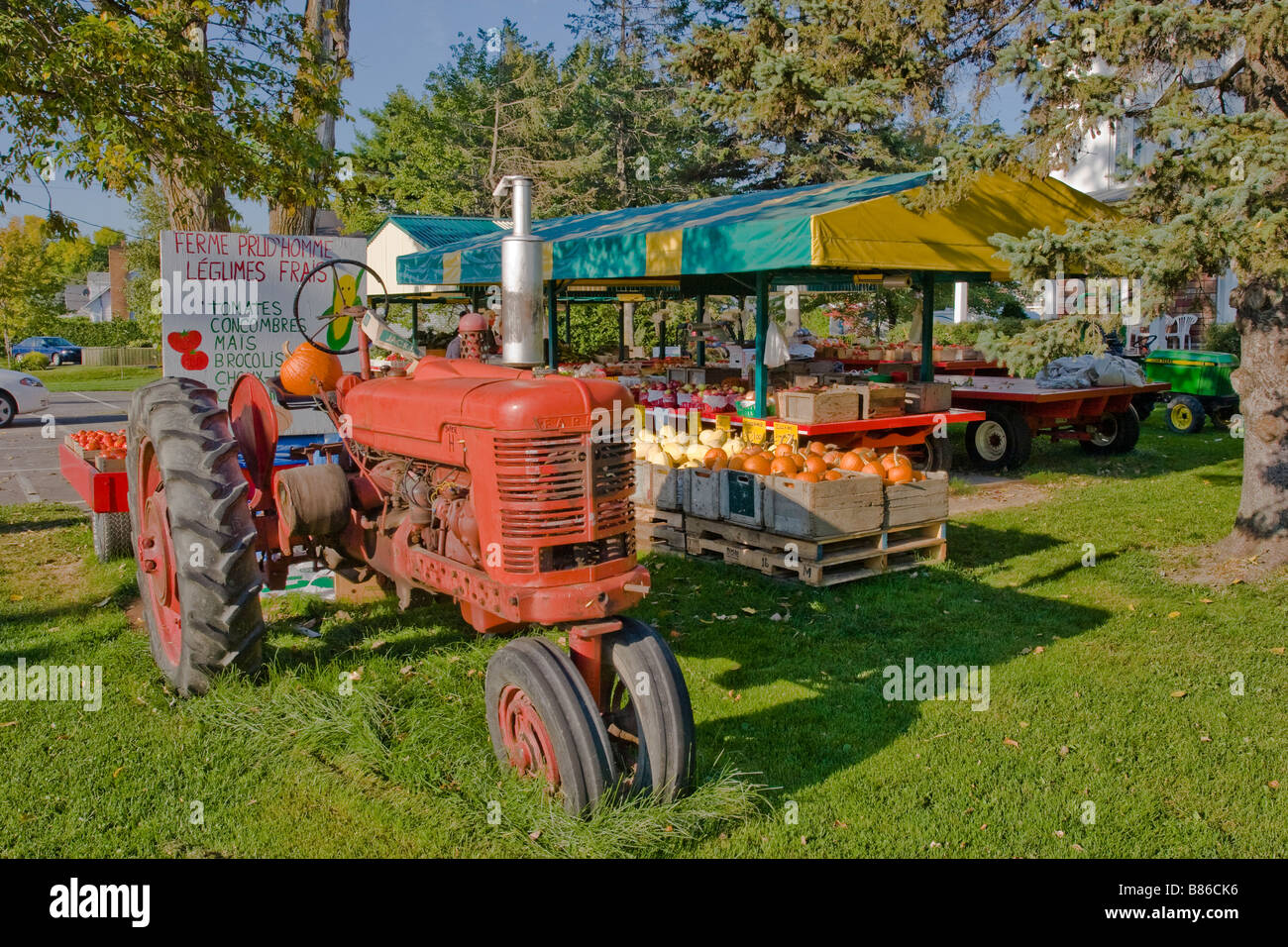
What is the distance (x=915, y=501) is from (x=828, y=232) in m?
2.98

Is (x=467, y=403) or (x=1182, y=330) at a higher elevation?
(x=1182, y=330)

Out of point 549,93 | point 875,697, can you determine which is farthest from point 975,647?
point 549,93

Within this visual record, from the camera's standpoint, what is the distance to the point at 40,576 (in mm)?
7504

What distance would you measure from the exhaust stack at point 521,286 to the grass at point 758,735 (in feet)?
5.47

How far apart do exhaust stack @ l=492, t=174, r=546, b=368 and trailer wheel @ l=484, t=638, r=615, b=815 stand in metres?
1.12

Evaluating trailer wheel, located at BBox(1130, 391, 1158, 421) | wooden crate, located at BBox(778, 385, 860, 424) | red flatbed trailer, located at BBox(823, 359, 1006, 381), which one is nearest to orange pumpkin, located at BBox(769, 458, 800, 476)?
wooden crate, located at BBox(778, 385, 860, 424)

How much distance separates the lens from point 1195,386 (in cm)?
1596

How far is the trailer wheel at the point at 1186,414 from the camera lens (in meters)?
15.9

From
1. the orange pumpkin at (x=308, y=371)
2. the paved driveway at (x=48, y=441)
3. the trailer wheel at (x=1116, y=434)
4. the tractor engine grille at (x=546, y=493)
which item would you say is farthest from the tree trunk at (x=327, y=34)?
the trailer wheel at (x=1116, y=434)

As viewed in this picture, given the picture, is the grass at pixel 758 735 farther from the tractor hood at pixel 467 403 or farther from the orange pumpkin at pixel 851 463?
the tractor hood at pixel 467 403

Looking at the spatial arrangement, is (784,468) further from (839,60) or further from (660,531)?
(839,60)

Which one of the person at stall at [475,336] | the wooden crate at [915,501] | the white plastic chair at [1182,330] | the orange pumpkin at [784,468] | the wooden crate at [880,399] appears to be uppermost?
the white plastic chair at [1182,330]

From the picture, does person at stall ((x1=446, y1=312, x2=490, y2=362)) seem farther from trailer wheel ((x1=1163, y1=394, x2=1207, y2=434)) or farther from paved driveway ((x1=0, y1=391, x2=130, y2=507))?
trailer wheel ((x1=1163, y1=394, x2=1207, y2=434))

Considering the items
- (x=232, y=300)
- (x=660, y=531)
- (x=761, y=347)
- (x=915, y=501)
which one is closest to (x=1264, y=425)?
(x=915, y=501)
